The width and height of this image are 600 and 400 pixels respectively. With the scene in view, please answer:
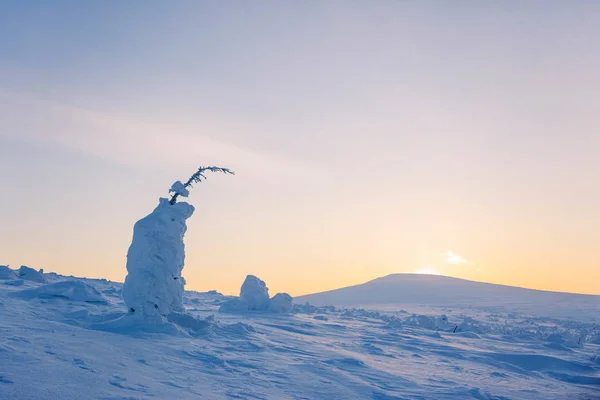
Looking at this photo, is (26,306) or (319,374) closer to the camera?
(319,374)

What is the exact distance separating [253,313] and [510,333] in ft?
51.3

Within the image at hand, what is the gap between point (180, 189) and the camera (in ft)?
51.3

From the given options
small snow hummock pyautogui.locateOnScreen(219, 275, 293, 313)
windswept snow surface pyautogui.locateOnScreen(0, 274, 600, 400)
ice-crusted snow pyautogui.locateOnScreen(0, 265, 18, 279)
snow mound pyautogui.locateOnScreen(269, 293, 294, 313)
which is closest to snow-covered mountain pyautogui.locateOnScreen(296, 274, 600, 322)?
snow mound pyautogui.locateOnScreen(269, 293, 294, 313)

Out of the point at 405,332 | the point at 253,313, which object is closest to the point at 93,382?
the point at 253,313

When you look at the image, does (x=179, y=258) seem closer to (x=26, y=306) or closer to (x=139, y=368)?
(x=26, y=306)

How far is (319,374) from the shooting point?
492 inches

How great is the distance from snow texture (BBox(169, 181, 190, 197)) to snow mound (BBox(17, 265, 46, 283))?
1177cm

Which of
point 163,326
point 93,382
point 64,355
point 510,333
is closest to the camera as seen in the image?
point 93,382

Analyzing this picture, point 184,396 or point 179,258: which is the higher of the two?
point 179,258

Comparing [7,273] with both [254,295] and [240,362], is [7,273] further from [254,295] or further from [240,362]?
[240,362]

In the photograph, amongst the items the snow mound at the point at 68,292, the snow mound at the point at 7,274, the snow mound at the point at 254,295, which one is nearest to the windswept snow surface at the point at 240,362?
the snow mound at the point at 68,292

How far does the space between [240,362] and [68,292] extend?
8753 mm

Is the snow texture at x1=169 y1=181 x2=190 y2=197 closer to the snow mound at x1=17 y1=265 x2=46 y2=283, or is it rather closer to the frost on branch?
the frost on branch

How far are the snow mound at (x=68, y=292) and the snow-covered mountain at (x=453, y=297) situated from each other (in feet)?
166
